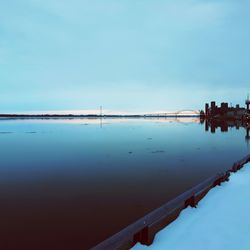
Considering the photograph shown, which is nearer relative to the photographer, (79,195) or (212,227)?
(212,227)

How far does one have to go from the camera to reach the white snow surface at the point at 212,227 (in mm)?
6340

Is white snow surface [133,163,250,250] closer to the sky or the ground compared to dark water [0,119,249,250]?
closer to the sky

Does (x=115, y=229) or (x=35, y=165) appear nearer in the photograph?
(x=115, y=229)

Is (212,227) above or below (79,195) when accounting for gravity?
above

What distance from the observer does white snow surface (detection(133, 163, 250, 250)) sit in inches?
250

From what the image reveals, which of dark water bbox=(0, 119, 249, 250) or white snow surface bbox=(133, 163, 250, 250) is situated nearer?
white snow surface bbox=(133, 163, 250, 250)

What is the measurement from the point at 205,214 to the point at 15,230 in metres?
6.44

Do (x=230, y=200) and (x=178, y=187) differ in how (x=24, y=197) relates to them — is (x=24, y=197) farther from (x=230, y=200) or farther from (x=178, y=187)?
(x=230, y=200)

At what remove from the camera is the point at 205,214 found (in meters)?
8.42

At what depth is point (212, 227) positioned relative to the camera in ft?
23.9

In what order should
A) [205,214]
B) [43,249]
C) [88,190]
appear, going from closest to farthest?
[43,249]
[205,214]
[88,190]

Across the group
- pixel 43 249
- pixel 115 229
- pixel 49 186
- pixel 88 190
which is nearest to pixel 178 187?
pixel 88 190

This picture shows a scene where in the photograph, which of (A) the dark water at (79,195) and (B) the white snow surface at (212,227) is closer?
(B) the white snow surface at (212,227)

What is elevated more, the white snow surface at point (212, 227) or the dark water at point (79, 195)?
the white snow surface at point (212, 227)
